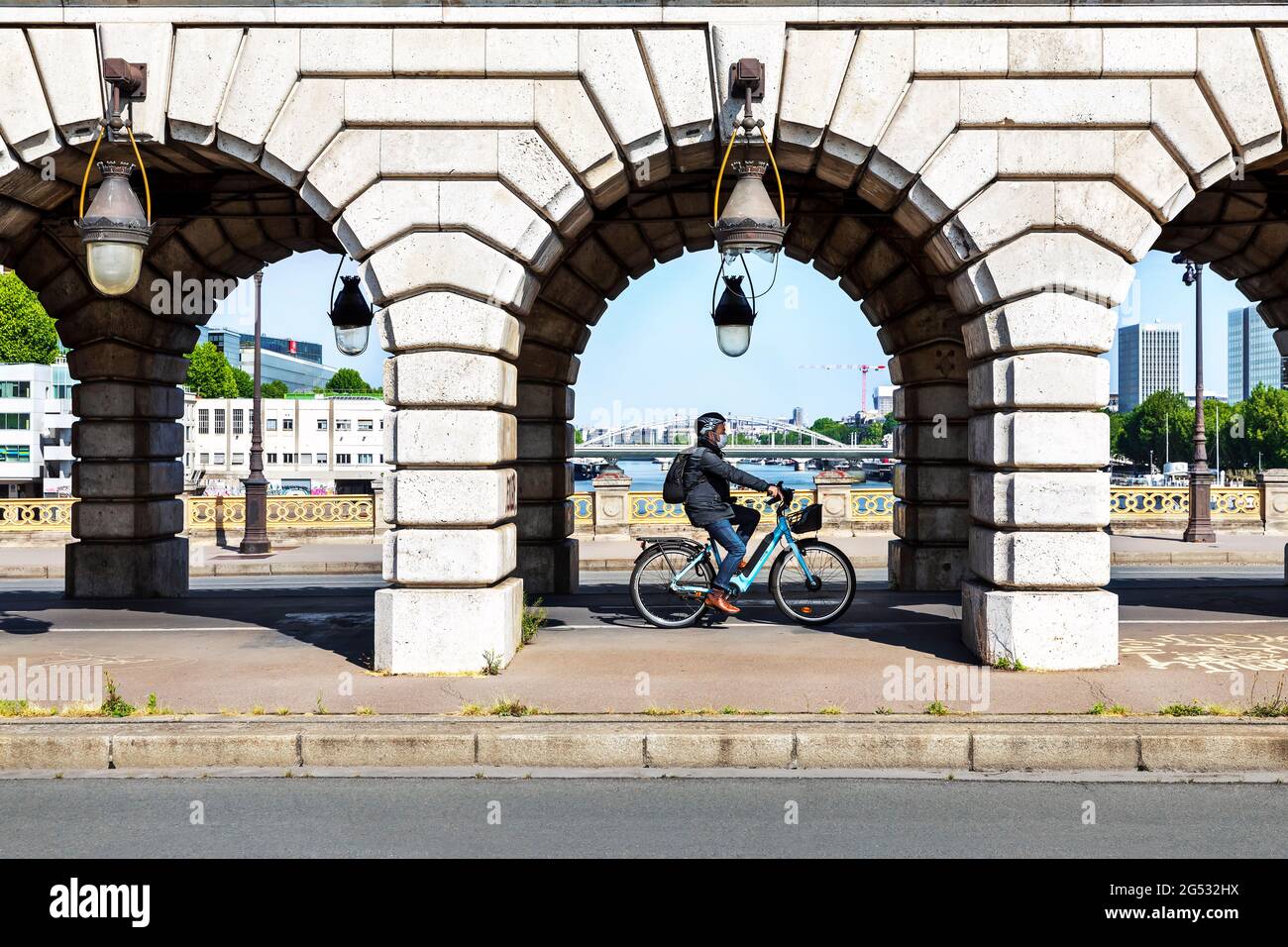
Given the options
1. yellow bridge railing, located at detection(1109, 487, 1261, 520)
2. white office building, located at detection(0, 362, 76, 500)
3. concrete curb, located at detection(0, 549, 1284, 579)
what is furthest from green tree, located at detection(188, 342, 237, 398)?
yellow bridge railing, located at detection(1109, 487, 1261, 520)

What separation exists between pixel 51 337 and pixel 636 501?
71450mm

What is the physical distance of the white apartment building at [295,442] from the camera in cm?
11469

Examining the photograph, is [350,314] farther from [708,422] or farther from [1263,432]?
[1263,432]

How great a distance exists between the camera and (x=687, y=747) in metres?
6.93

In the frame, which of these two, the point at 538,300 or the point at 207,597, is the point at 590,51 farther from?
the point at 207,597

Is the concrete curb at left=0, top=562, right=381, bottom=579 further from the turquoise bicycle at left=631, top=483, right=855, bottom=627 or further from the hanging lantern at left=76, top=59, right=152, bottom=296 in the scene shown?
the hanging lantern at left=76, top=59, right=152, bottom=296

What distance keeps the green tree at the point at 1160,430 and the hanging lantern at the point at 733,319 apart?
13577cm

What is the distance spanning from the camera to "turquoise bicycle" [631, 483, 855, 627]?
11125 millimetres

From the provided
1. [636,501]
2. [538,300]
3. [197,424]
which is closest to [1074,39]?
[538,300]

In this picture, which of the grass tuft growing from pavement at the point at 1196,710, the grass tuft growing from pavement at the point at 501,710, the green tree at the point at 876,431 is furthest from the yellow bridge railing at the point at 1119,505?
the green tree at the point at 876,431

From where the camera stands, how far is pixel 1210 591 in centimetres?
1397

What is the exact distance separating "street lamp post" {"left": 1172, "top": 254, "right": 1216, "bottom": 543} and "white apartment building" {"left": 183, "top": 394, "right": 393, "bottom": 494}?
3708 inches
